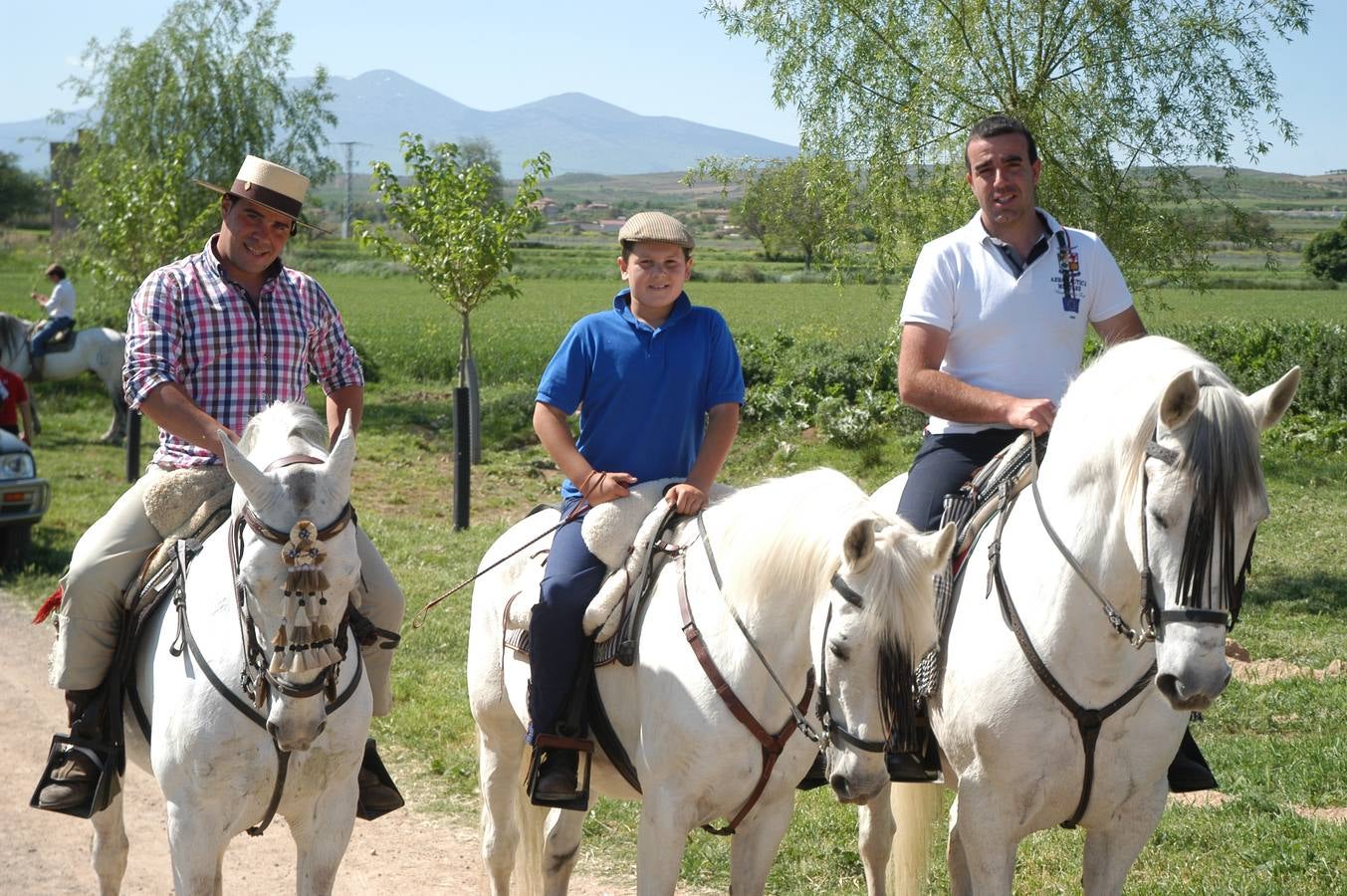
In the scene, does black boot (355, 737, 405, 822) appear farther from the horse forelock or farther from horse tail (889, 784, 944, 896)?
horse tail (889, 784, 944, 896)

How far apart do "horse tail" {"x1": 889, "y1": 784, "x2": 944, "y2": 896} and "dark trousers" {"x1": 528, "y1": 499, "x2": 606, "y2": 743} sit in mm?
1485

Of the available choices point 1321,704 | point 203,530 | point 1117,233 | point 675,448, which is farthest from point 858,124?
point 203,530

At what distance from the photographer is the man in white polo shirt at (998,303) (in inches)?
178

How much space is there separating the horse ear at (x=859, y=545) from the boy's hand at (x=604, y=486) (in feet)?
3.84

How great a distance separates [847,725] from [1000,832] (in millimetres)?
823

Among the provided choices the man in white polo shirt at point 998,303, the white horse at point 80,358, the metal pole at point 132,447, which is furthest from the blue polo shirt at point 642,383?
the white horse at point 80,358

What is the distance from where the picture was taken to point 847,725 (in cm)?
342

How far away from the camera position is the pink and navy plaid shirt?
4.30m

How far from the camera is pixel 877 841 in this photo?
16.8 feet

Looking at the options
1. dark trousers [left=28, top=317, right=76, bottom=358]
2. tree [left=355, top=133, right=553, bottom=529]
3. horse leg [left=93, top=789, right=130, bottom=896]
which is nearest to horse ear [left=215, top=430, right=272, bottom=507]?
horse leg [left=93, top=789, right=130, bottom=896]

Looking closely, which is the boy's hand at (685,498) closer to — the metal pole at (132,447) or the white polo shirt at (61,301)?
the metal pole at (132,447)

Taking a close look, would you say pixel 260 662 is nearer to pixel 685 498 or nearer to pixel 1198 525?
pixel 685 498

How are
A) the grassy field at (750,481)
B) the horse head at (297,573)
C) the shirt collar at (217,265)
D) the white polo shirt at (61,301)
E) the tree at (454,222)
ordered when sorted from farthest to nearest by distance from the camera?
the white polo shirt at (61,301) → the tree at (454,222) → the grassy field at (750,481) → the shirt collar at (217,265) → the horse head at (297,573)

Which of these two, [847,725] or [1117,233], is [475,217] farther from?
[847,725]
